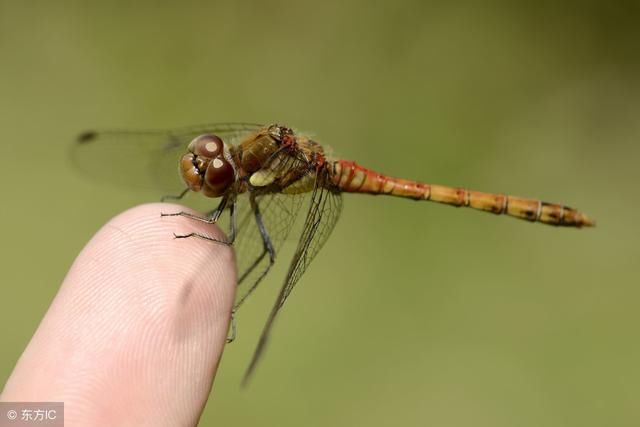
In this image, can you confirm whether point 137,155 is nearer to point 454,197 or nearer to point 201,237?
point 201,237

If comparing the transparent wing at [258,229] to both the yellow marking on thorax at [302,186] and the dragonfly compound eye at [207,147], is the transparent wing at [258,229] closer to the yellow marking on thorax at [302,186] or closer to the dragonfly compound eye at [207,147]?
the yellow marking on thorax at [302,186]

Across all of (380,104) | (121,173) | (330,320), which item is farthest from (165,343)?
(380,104)

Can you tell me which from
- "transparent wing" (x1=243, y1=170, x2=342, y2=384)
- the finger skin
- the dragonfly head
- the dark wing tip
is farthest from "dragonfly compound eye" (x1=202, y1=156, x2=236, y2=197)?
the dark wing tip

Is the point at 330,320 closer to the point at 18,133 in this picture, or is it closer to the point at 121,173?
the point at 121,173

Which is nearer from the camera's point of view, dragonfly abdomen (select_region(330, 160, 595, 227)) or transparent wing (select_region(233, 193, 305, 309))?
transparent wing (select_region(233, 193, 305, 309))

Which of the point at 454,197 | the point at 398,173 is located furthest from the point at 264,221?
the point at 398,173

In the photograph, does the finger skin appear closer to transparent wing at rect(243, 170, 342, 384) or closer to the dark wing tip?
transparent wing at rect(243, 170, 342, 384)
